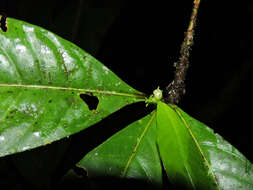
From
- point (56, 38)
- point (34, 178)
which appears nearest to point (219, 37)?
point (56, 38)

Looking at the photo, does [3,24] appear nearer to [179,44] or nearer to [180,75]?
[180,75]

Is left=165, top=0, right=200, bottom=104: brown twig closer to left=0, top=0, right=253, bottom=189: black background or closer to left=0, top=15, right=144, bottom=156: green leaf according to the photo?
left=0, top=15, right=144, bottom=156: green leaf

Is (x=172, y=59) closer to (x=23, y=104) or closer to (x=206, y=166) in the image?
(x=206, y=166)

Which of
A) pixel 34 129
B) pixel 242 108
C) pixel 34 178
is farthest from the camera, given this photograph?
pixel 242 108

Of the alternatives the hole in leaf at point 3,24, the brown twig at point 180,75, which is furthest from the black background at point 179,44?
the hole in leaf at point 3,24

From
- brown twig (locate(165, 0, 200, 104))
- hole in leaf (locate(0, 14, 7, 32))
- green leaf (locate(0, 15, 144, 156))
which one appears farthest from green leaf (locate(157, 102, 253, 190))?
hole in leaf (locate(0, 14, 7, 32))

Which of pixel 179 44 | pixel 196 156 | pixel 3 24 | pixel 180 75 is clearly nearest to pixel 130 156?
pixel 196 156

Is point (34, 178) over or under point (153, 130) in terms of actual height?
under
